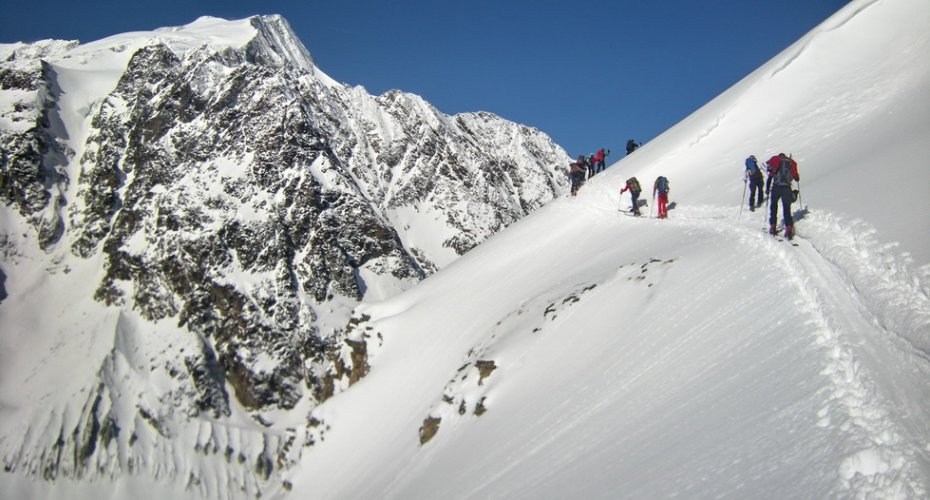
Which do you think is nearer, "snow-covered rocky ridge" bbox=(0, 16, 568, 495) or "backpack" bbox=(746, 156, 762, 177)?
"backpack" bbox=(746, 156, 762, 177)

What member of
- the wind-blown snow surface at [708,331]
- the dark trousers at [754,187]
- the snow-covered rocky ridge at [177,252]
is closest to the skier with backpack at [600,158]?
the wind-blown snow surface at [708,331]

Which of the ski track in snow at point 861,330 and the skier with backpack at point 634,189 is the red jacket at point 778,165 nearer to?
the ski track in snow at point 861,330

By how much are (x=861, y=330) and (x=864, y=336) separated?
285mm

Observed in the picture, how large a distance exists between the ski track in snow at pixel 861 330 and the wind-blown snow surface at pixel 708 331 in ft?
0.11

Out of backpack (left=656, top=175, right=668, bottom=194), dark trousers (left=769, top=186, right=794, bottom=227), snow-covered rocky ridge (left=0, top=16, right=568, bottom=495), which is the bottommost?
dark trousers (left=769, top=186, right=794, bottom=227)

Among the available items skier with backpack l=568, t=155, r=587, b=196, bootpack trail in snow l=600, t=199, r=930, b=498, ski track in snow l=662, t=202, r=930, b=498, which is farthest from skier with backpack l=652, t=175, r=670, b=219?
skier with backpack l=568, t=155, r=587, b=196

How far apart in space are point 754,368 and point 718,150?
2318 centimetres

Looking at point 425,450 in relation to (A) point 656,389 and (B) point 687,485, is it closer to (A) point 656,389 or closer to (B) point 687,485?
(A) point 656,389

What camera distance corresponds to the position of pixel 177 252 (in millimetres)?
108000

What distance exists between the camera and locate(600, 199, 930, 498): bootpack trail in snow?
7488 millimetres

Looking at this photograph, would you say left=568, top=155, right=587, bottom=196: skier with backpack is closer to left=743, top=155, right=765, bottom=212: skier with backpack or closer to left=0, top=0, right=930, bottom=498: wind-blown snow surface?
left=0, top=0, right=930, bottom=498: wind-blown snow surface

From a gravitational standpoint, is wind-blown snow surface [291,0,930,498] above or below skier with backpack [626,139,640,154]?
below

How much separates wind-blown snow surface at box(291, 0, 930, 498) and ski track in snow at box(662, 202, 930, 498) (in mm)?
34

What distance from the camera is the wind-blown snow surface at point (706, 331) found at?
909 centimetres
